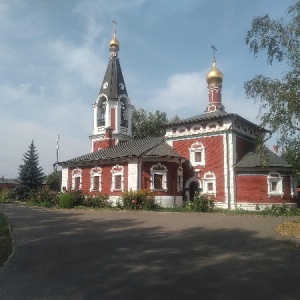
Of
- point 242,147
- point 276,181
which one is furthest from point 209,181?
point 276,181

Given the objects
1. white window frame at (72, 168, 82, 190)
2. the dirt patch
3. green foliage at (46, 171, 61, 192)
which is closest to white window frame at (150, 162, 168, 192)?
white window frame at (72, 168, 82, 190)

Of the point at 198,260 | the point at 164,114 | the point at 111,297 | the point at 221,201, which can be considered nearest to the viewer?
the point at 111,297

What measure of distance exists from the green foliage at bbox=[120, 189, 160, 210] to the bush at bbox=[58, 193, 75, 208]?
4.54m

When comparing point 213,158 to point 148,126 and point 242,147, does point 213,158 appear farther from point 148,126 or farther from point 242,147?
point 148,126

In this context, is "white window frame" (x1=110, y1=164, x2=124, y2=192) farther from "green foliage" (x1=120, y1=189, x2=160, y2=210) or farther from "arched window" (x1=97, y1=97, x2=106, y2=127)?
A: "arched window" (x1=97, y1=97, x2=106, y2=127)

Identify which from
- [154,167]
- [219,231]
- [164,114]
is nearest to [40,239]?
[219,231]

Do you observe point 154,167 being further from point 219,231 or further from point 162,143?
point 219,231

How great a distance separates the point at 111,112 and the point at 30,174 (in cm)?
1556

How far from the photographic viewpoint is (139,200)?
2259 cm

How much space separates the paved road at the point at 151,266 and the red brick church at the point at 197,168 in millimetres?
13495

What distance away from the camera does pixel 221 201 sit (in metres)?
25.0

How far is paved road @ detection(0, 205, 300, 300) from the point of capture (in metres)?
5.27

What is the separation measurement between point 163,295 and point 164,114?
4606 centimetres

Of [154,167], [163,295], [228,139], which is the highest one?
[228,139]
